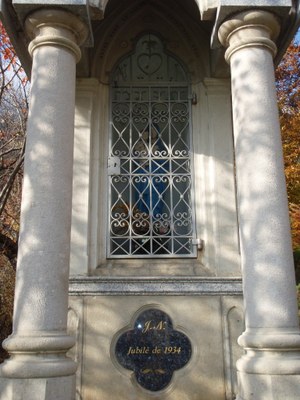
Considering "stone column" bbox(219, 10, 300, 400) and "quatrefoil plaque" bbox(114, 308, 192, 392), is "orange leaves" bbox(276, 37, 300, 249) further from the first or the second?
"stone column" bbox(219, 10, 300, 400)

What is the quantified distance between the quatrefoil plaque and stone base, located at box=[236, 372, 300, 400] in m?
1.64

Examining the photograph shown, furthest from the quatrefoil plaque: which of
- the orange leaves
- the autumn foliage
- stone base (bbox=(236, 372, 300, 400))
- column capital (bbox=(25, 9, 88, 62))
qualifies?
the orange leaves

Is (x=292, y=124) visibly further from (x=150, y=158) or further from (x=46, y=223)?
(x=46, y=223)

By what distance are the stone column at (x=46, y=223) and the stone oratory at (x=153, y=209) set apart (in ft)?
0.05

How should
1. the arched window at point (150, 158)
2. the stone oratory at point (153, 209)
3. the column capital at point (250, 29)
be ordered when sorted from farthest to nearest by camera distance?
1. the arched window at point (150, 158)
2. the column capital at point (250, 29)
3. the stone oratory at point (153, 209)

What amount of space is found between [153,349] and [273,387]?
2.02 meters

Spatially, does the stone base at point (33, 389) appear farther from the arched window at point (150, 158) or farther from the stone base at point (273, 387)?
the arched window at point (150, 158)

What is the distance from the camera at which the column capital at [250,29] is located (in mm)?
5387

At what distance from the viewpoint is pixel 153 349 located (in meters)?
5.92

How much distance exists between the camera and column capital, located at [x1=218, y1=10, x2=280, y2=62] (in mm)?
5387

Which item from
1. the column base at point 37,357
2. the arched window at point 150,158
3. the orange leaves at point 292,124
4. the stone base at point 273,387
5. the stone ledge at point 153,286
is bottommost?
the stone base at point 273,387

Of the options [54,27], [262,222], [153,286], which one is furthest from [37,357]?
[54,27]

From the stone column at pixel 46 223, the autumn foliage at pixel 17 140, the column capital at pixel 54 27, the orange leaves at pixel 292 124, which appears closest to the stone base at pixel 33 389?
the stone column at pixel 46 223

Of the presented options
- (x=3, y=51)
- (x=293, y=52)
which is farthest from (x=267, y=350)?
(x=293, y=52)
